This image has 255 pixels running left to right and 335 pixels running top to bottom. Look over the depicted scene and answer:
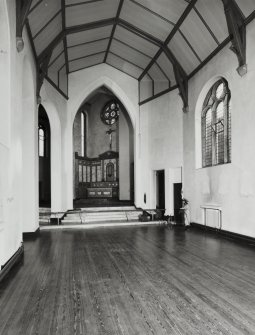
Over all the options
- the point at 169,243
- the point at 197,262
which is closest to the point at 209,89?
the point at 169,243

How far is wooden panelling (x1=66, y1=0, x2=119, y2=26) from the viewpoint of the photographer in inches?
338

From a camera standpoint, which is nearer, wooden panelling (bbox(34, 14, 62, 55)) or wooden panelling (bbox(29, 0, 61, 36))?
wooden panelling (bbox(29, 0, 61, 36))

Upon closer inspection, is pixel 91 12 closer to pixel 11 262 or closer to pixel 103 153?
pixel 11 262

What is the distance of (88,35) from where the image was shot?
10430 millimetres

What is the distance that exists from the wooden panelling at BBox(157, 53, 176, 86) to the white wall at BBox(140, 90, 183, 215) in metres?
0.57

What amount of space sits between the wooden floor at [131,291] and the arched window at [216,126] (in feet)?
10.2

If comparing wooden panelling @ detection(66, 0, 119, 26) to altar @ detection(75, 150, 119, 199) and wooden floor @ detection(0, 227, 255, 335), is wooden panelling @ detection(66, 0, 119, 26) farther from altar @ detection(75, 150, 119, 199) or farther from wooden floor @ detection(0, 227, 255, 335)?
altar @ detection(75, 150, 119, 199)

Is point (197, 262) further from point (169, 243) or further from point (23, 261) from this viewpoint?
point (23, 261)

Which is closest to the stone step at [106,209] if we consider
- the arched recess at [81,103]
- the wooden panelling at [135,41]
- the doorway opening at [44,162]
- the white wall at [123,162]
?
the arched recess at [81,103]

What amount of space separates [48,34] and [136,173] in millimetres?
6989

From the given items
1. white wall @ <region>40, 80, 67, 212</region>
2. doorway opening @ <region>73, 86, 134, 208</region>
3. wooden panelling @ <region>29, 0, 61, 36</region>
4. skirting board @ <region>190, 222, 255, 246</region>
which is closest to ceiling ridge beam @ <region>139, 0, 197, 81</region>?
wooden panelling @ <region>29, 0, 61, 36</region>

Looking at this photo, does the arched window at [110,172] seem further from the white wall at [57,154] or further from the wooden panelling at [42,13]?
the wooden panelling at [42,13]

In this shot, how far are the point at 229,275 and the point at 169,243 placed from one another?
9.41ft

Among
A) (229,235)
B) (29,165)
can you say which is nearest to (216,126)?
(229,235)
